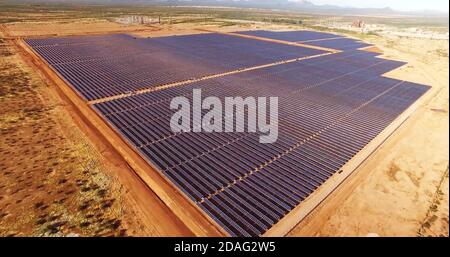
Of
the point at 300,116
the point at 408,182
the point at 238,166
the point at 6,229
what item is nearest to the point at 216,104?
the point at 300,116

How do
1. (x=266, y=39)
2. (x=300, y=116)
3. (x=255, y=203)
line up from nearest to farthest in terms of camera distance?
(x=255, y=203), (x=300, y=116), (x=266, y=39)

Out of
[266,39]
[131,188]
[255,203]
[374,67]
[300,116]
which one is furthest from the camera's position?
[266,39]

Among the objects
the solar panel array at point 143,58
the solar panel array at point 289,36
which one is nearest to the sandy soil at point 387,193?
the solar panel array at point 143,58

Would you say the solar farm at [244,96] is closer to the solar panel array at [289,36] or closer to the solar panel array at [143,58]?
the solar panel array at [143,58]

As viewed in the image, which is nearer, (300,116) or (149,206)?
(149,206)

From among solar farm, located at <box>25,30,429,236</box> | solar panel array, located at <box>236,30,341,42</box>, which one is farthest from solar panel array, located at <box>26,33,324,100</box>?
solar panel array, located at <box>236,30,341,42</box>

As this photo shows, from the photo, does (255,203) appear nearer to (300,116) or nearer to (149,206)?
(149,206)

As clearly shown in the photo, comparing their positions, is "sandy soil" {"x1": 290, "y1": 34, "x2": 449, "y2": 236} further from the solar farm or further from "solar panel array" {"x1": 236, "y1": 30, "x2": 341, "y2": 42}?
"solar panel array" {"x1": 236, "y1": 30, "x2": 341, "y2": 42}
